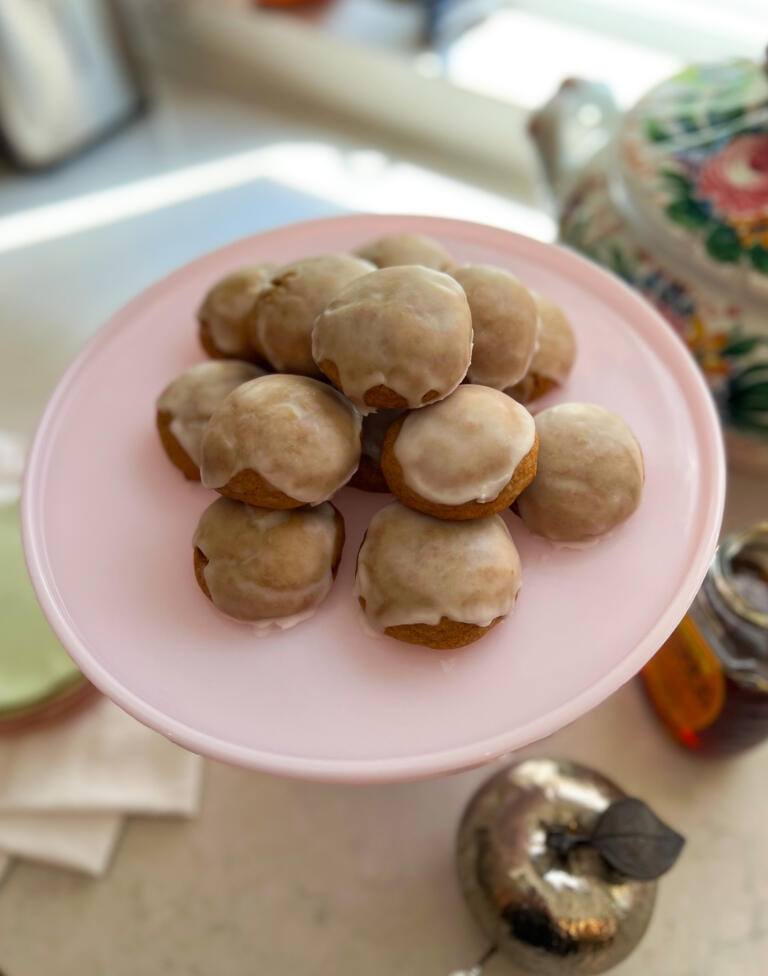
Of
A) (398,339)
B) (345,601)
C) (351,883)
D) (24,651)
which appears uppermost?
(398,339)

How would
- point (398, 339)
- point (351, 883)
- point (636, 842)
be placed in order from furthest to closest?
point (351, 883) → point (636, 842) → point (398, 339)

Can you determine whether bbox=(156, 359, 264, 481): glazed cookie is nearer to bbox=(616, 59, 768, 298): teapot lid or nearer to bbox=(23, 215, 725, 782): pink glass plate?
bbox=(23, 215, 725, 782): pink glass plate

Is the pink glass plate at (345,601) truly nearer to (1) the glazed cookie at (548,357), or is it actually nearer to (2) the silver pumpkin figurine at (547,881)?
(1) the glazed cookie at (548,357)

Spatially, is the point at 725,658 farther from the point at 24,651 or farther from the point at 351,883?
the point at 24,651

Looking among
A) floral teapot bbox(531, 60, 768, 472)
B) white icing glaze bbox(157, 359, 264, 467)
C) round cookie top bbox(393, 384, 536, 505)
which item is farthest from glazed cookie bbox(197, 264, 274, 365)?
floral teapot bbox(531, 60, 768, 472)

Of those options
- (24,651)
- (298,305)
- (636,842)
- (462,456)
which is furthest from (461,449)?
(24,651)
